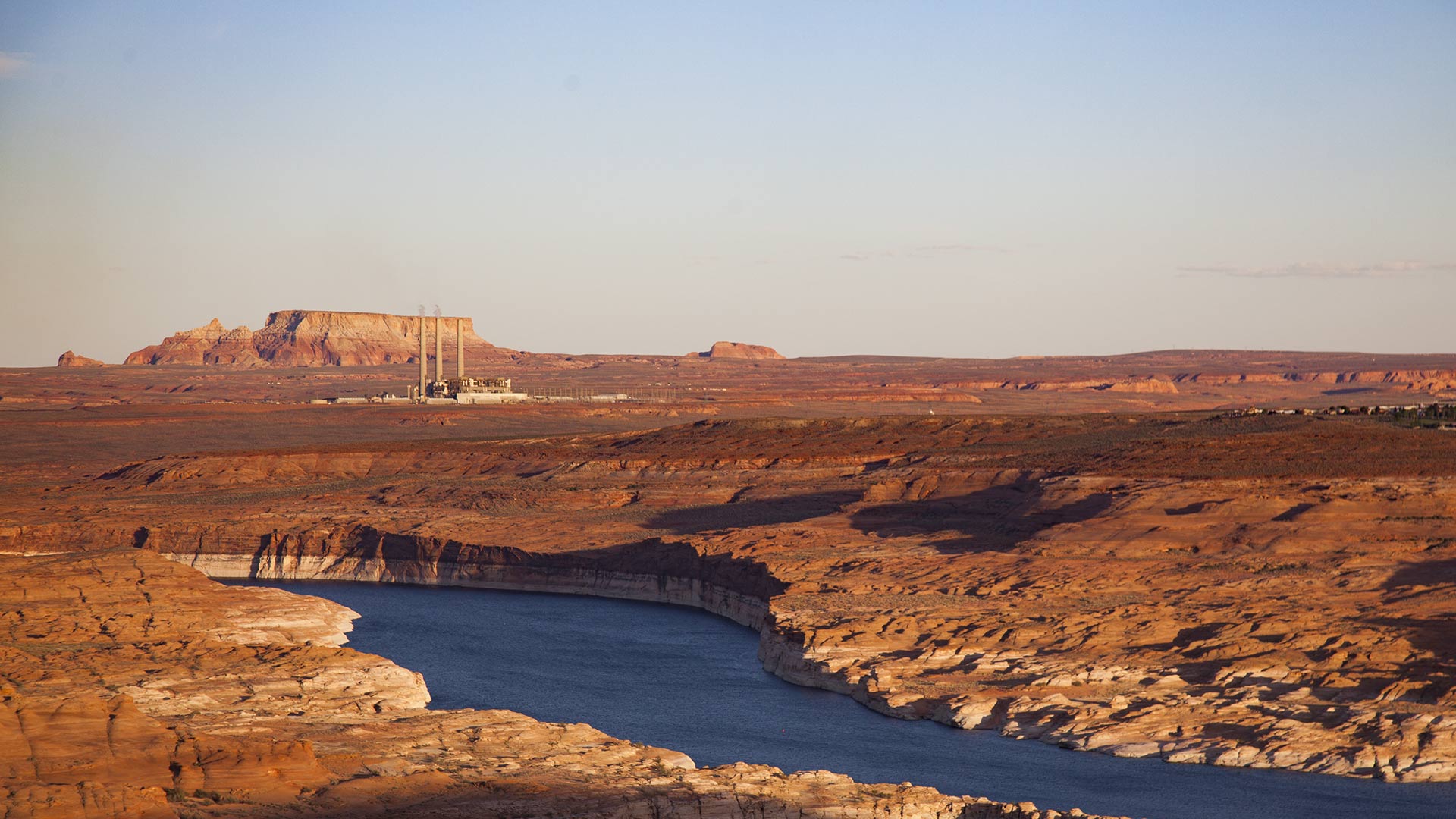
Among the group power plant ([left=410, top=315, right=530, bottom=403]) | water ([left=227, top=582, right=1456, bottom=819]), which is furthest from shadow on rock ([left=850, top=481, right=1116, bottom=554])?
power plant ([left=410, top=315, right=530, bottom=403])

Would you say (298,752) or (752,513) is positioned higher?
(752,513)

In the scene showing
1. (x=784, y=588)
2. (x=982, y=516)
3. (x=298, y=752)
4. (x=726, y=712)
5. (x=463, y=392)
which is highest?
(x=463, y=392)

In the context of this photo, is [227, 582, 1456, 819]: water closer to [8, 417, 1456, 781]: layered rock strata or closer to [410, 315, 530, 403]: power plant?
[8, 417, 1456, 781]: layered rock strata

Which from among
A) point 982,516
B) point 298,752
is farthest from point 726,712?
point 982,516

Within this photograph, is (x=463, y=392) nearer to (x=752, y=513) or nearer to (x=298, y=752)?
(x=752, y=513)

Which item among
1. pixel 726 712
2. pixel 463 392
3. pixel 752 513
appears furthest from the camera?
pixel 463 392

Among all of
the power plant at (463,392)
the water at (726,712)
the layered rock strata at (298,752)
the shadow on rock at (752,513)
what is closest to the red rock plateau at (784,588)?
the layered rock strata at (298,752)
